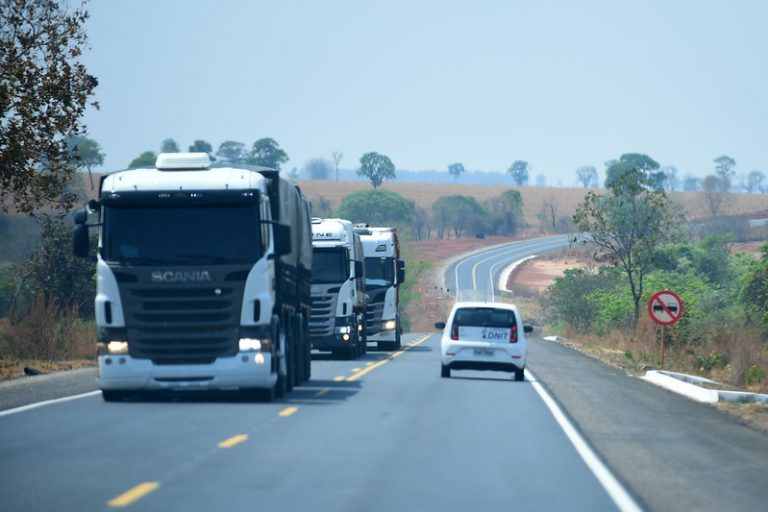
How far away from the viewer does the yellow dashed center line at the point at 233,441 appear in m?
15.4

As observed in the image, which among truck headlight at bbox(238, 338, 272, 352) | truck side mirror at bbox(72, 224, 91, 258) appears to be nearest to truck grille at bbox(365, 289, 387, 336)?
truck headlight at bbox(238, 338, 272, 352)

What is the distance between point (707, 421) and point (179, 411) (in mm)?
8055

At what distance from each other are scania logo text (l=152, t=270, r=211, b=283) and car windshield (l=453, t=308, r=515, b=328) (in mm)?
10433

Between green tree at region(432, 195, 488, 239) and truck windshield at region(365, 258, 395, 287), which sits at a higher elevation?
green tree at region(432, 195, 488, 239)

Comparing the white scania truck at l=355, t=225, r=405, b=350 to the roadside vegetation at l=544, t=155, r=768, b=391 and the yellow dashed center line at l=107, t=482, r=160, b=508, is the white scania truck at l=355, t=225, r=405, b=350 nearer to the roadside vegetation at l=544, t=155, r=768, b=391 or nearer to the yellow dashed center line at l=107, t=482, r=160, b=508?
the roadside vegetation at l=544, t=155, r=768, b=391

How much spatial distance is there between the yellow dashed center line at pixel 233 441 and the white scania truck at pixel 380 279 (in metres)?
30.8

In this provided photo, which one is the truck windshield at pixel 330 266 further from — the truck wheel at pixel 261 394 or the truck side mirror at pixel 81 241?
the truck side mirror at pixel 81 241

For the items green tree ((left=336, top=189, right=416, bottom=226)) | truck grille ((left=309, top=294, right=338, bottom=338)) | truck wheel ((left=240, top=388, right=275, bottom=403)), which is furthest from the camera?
green tree ((left=336, top=189, right=416, bottom=226))

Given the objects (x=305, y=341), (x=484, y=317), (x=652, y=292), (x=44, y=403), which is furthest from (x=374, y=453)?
(x=652, y=292)

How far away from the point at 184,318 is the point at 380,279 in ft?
90.1

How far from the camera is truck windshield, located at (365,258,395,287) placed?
4809 cm

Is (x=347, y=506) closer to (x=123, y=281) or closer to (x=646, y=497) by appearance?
(x=646, y=497)

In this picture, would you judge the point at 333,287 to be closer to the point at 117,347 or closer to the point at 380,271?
the point at 380,271

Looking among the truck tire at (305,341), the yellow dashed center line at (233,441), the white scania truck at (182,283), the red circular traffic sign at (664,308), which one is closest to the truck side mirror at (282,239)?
the white scania truck at (182,283)
